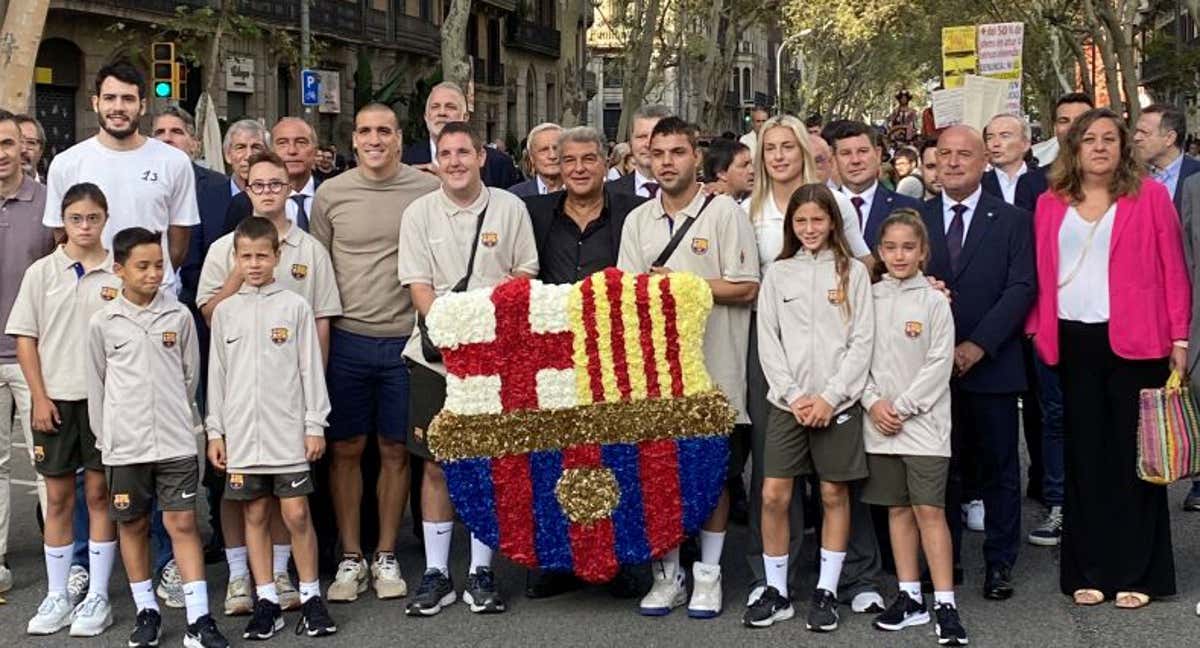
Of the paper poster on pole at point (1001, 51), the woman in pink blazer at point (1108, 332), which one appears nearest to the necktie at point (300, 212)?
the woman in pink blazer at point (1108, 332)

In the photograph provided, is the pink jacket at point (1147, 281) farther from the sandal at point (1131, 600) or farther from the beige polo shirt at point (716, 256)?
the beige polo shirt at point (716, 256)

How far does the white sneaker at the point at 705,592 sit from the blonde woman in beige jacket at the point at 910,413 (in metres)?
0.69

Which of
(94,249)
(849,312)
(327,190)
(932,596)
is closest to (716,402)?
(849,312)

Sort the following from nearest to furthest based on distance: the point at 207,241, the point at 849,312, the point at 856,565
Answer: the point at 849,312, the point at 856,565, the point at 207,241

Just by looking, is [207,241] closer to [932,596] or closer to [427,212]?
[427,212]

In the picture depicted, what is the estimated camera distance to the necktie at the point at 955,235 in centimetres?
769

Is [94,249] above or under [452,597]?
above

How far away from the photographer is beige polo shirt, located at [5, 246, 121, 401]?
730 centimetres

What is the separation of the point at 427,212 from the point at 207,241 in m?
1.80

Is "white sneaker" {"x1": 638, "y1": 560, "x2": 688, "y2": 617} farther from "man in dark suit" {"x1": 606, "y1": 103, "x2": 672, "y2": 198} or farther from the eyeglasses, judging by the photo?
"man in dark suit" {"x1": 606, "y1": 103, "x2": 672, "y2": 198}

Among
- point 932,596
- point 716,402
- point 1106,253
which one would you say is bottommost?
point 932,596

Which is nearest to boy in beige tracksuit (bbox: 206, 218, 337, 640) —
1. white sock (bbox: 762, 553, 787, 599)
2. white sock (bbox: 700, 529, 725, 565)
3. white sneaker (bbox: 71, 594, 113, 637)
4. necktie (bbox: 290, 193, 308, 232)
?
white sneaker (bbox: 71, 594, 113, 637)

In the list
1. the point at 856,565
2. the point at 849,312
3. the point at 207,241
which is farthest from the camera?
the point at 207,241

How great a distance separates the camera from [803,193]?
7.07 m
